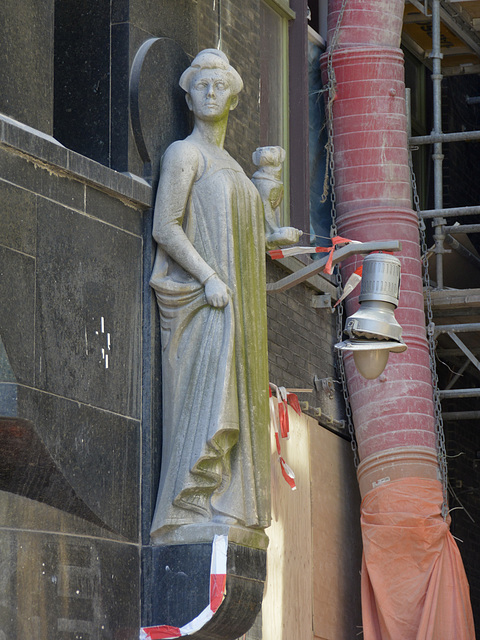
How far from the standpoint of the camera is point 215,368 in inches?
271

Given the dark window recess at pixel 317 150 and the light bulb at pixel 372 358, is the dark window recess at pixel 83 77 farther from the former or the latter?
the dark window recess at pixel 317 150

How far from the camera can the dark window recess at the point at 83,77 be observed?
7.22 metres

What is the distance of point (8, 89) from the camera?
6484 mm

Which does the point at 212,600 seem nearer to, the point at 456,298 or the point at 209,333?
the point at 209,333

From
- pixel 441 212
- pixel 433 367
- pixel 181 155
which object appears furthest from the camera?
pixel 441 212

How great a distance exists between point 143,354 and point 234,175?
1112 mm

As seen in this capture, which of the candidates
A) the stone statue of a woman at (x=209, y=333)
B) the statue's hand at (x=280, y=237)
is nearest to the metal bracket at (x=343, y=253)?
the statue's hand at (x=280, y=237)

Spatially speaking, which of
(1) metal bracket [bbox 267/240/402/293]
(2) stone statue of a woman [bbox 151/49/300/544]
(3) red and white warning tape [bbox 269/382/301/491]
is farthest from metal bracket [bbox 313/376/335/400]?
(2) stone statue of a woman [bbox 151/49/300/544]

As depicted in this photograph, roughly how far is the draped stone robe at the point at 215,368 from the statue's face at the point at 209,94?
0.20 meters

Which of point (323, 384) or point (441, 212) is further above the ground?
point (441, 212)

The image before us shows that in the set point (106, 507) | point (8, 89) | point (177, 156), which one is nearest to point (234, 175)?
point (177, 156)

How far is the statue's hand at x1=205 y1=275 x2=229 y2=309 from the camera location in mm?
6910

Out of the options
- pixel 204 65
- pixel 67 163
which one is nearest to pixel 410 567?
pixel 204 65

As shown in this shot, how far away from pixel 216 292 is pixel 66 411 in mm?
1071
